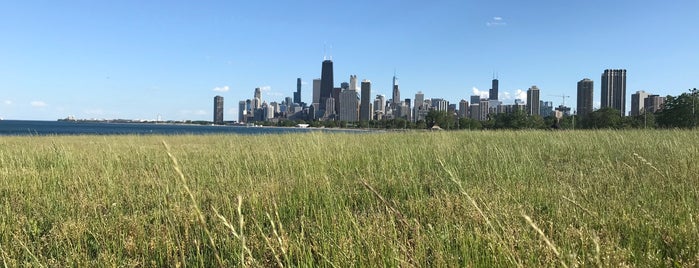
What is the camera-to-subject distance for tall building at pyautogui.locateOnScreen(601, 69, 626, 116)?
373 ft

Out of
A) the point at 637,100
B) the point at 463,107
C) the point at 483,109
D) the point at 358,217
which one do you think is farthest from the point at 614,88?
the point at 358,217

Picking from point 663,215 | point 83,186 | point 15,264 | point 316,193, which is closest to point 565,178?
point 663,215

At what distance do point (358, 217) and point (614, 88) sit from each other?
135 metres

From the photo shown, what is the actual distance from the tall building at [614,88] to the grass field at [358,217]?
127 metres

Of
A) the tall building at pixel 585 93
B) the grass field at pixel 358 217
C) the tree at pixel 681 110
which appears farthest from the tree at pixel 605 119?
the grass field at pixel 358 217

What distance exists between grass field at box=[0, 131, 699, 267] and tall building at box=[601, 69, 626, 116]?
126954 millimetres

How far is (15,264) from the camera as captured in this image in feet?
8.68

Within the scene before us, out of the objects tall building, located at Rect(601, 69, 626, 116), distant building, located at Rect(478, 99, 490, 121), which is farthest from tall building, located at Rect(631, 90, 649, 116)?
distant building, located at Rect(478, 99, 490, 121)

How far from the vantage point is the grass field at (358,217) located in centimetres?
241

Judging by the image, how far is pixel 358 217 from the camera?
3590 mm

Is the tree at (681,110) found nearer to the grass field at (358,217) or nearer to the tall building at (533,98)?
the grass field at (358,217)

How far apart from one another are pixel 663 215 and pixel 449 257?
6.50ft

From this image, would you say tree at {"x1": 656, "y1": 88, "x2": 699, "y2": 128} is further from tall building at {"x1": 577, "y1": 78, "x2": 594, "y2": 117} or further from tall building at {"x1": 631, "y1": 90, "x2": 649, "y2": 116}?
tall building at {"x1": 631, "y1": 90, "x2": 649, "y2": 116}

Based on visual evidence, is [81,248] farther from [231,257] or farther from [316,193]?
[316,193]
